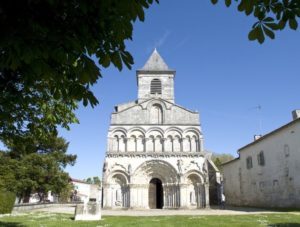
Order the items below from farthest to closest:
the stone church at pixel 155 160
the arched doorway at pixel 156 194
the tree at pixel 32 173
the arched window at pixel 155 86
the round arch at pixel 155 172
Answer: the arched window at pixel 155 86
the tree at pixel 32 173
the arched doorway at pixel 156 194
the round arch at pixel 155 172
the stone church at pixel 155 160

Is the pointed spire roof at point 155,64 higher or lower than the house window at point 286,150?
higher

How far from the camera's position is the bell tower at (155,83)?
35438 mm

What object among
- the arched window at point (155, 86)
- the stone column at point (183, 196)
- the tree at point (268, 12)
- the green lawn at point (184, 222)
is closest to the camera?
the tree at point (268, 12)

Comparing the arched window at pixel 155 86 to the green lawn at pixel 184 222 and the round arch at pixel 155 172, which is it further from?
the green lawn at pixel 184 222

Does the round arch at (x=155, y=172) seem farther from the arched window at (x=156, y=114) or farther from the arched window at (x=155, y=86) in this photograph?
the arched window at (x=155, y=86)

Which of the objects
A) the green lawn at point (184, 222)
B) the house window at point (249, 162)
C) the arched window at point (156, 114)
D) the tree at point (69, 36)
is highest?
the arched window at point (156, 114)

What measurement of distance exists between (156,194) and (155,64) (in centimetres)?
1572

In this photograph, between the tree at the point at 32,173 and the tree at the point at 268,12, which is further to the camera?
the tree at the point at 32,173

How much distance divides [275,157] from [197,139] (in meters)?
7.89

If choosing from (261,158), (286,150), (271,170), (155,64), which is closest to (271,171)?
(271,170)

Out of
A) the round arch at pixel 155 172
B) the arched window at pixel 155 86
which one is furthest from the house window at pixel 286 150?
the arched window at pixel 155 86

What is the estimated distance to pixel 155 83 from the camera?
1422 inches

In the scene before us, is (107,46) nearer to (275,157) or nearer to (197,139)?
(275,157)

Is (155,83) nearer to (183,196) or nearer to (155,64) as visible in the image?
(155,64)
